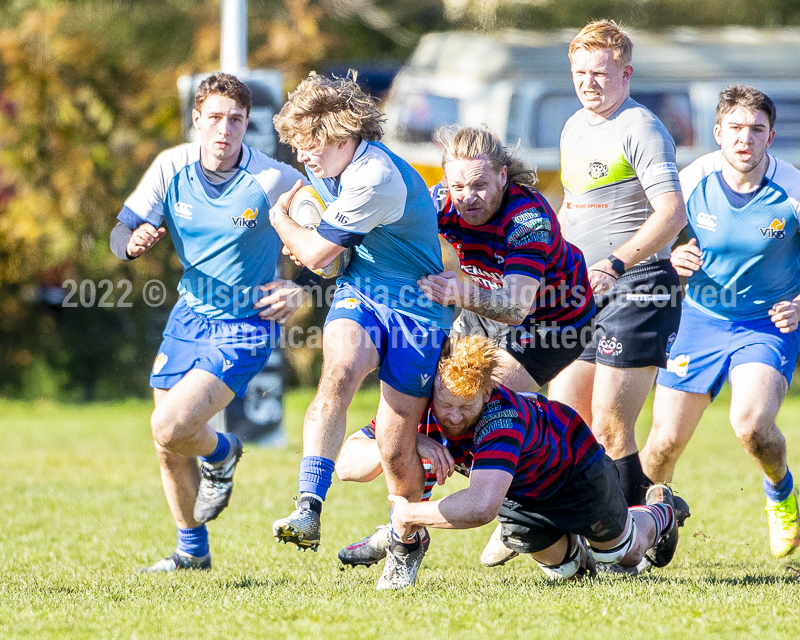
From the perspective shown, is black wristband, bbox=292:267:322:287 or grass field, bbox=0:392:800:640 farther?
black wristband, bbox=292:267:322:287

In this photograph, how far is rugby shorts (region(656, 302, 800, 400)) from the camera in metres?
5.48

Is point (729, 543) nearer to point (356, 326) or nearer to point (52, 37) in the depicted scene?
point (356, 326)

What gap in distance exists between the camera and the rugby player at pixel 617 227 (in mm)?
5406

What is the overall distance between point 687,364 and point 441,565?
173 centimetres

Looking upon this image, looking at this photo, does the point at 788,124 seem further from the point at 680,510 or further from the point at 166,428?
the point at 166,428

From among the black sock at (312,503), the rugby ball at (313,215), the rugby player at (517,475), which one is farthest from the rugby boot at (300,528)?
the rugby ball at (313,215)

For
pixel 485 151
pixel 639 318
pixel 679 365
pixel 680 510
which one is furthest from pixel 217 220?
pixel 680 510

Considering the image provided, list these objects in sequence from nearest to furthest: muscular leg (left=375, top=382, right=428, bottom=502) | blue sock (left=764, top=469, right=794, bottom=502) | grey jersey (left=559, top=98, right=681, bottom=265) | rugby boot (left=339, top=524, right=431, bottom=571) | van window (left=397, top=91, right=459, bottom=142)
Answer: muscular leg (left=375, top=382, right=428, bottom=502) < rugby boot (left=339, top=524, right=431, bottom=571) < grey jersey (left=559, top=98, right=681, bottom=265) < blue sock (left=764, top=469, right=794, bottom=502) < van window (left=397, top=91, right=459, bottom=142)

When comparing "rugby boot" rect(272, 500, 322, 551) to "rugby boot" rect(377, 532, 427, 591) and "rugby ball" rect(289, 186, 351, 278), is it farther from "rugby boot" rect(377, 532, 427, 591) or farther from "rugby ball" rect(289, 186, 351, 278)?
"rugby ball" rect(289, 186, 351, 278)

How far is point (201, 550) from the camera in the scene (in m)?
5.68

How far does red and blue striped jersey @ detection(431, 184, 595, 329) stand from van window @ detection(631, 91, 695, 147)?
9.09 metres

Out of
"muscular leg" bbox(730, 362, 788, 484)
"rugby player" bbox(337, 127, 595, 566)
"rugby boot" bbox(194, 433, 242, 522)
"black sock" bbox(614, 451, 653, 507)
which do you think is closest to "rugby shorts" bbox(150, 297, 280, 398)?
"rugby boot" bbox(194, 433, 242, 522)

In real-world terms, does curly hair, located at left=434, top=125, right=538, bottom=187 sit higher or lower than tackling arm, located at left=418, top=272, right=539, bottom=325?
higher

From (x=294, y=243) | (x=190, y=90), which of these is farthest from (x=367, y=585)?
(x=190, y=90)
